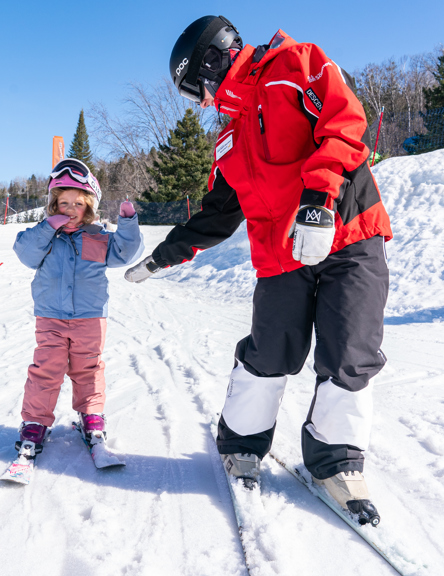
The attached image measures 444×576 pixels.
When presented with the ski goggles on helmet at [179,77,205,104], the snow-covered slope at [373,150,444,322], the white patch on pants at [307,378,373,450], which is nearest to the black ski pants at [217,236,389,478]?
the white patch on pants at [307,378,373,450]

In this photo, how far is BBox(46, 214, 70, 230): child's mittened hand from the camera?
2072 mm

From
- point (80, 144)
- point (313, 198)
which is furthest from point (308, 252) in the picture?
point (80, 144)

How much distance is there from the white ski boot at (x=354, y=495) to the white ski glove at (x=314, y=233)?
2.61ft

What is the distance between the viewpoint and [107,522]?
1.43m

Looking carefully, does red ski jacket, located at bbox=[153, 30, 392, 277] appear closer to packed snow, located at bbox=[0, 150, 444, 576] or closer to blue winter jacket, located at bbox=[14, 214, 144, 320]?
blue winter jacket, located at bbox=[14, 214, 144, 320]

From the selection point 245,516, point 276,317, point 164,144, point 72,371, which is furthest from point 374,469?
point 164,144

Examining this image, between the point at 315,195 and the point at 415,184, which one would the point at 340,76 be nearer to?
the point at 315,195

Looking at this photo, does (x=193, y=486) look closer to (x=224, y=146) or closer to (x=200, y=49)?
(x=224, y=146)

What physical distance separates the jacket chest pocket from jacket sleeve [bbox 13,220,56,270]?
17 cm

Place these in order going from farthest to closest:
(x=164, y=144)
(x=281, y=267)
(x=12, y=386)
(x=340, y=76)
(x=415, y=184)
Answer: (x=164, y=144) → (x=415, y=184) → (x=12, y=386) → (x=281, y=267) → (x=340, y=76)

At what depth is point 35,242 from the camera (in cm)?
207

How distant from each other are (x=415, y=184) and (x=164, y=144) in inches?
895

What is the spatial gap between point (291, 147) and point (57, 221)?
4.00ft

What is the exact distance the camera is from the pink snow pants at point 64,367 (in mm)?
1949
